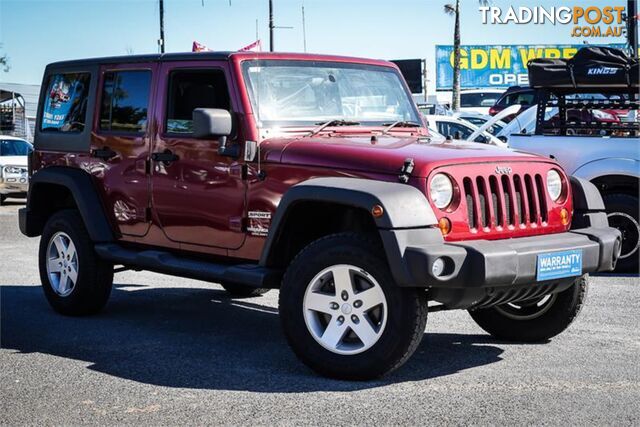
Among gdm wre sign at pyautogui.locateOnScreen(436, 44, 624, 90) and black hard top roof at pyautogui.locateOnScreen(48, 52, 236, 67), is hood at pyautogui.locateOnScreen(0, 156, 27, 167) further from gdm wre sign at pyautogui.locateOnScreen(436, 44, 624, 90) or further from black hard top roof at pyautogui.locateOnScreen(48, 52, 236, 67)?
gdm wre sign at pyautogui.locateOnScreen(436, 44, 624, 90)

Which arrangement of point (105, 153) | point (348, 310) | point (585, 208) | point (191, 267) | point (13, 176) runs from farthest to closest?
point (13, 176)
point (105, 153)
point (191, 267)
point (585, 208)
point (348, 310)

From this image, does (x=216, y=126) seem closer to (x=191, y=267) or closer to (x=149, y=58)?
(x=191, y=267)

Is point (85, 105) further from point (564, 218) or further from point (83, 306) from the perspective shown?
point (564, 218)

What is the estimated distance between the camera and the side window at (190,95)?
6.83 m

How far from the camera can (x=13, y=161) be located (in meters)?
20.8

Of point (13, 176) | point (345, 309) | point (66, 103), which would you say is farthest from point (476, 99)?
point (345, 309)

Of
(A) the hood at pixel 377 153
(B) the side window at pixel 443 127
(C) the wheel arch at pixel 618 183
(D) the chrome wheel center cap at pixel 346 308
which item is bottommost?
(D) the chrome wheel center cap at pixel 346 308

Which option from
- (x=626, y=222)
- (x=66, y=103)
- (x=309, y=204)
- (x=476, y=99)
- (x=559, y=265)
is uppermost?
(x=66, y=103)

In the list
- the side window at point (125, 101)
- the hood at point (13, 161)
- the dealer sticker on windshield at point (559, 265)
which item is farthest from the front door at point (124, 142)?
the hood at point (13, 161)

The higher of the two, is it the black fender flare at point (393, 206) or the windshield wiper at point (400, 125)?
the windshield wiper at point (400, 125)

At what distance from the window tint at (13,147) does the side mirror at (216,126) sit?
16.1 meters

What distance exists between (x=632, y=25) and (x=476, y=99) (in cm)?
1869

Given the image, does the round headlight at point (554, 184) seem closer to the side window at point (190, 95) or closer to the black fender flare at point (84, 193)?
the side window at point (190, 95)

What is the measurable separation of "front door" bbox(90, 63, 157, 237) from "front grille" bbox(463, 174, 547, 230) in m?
2.53
